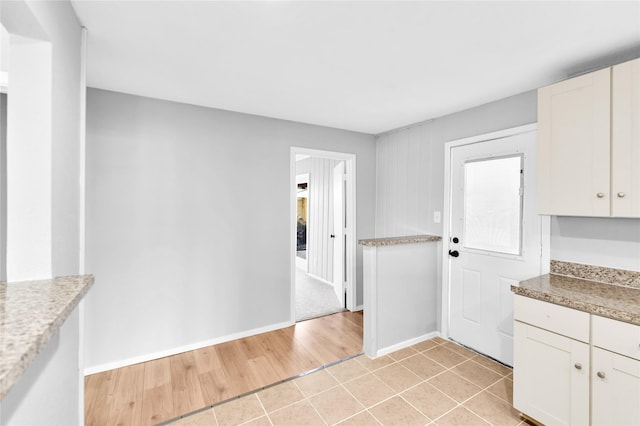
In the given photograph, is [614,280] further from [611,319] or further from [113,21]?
[113,21]

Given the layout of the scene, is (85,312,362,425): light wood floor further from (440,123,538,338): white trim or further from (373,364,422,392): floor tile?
(440,123,538,338): white trim

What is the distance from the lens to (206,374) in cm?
244

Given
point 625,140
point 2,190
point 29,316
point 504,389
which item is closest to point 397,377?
point 504,389

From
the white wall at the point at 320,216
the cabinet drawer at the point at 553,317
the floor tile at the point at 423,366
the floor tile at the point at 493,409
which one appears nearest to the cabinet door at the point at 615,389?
the cabinet drawer at the point at 553,317

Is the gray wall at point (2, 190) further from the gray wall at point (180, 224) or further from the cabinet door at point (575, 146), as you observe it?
the cabinet door at point (575, 146)

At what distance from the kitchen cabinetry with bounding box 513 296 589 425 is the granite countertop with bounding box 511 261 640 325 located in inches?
2.2

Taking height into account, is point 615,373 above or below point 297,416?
above

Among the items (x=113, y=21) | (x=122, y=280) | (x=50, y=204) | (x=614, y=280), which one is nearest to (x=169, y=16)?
(x=113, y=21)

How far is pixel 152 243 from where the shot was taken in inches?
104

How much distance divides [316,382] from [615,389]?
1.77 meters

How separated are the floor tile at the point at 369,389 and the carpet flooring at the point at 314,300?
52.6 inches

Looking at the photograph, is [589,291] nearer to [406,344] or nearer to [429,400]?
[429,400]

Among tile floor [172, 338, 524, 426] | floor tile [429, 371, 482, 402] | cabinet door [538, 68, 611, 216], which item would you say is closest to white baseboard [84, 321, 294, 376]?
tile floor [172, 338, 524, 426]

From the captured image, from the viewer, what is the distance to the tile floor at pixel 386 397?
1.95m
